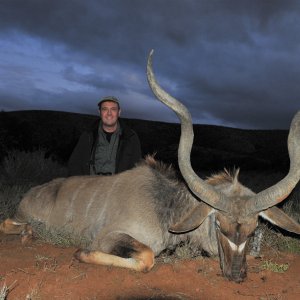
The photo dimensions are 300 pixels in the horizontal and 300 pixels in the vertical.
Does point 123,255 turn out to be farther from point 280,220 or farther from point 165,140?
point 165,140

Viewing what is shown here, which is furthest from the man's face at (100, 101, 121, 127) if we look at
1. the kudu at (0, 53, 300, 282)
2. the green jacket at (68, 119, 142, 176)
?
the kudu at (0, 53, 300, 282)

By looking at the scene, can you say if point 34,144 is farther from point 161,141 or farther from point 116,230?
point 116,230

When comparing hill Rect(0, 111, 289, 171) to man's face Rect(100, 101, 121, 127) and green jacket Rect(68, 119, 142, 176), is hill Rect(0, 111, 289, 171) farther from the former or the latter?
man's face Rect(100, 101, 121, 127)

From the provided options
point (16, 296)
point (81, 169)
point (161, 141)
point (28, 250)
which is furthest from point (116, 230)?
point (161, 141)

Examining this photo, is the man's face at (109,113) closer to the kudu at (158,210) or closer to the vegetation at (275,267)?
the kudu at (158,210)

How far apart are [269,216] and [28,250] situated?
7.78ft

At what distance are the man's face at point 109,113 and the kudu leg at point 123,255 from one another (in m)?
2.38

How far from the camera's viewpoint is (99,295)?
3307mm

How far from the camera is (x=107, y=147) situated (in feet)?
21.0

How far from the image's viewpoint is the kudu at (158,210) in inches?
147

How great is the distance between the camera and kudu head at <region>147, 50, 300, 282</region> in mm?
3688

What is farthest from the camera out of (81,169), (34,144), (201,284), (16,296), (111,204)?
(34,144)

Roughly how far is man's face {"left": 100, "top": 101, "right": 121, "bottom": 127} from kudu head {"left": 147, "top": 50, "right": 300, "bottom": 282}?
8.38 ft

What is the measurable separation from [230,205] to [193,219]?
1.10ft
